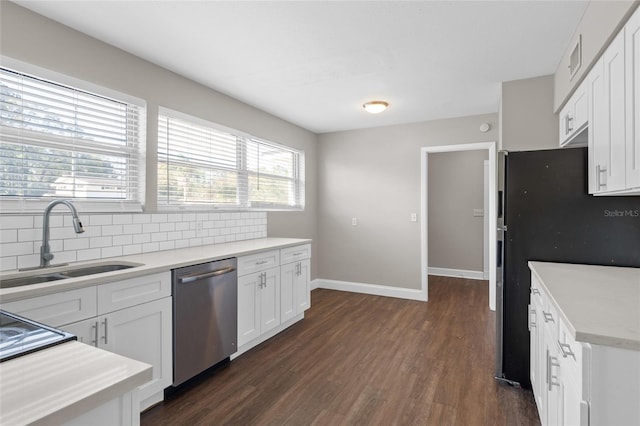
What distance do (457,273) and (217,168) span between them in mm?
4674

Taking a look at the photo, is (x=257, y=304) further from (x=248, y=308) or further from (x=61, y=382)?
(x=61, y=382)

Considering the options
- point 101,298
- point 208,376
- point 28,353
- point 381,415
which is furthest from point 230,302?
point 28,353

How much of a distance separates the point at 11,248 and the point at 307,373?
2.09 m

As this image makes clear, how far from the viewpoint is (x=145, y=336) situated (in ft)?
6.49

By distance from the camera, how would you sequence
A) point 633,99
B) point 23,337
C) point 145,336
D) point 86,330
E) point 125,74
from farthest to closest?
point 125,74 < point 145,336 < point 86,330 < point 633,99 < point 23,337

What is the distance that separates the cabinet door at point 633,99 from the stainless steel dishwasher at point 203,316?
7.99ft

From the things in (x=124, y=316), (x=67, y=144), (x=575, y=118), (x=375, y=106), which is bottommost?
(x=124, y=316)

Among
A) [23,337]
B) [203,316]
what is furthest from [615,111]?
[203,316]

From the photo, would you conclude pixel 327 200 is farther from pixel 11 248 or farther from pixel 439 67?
Result: pixel 11 248

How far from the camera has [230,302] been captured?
2.58 m

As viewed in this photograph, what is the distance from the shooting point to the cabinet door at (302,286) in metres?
3.48

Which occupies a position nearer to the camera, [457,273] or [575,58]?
[575,58]

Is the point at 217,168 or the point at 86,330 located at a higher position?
the point at 217,168

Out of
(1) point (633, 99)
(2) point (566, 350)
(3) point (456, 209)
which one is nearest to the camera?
(2) point (566, 350)
